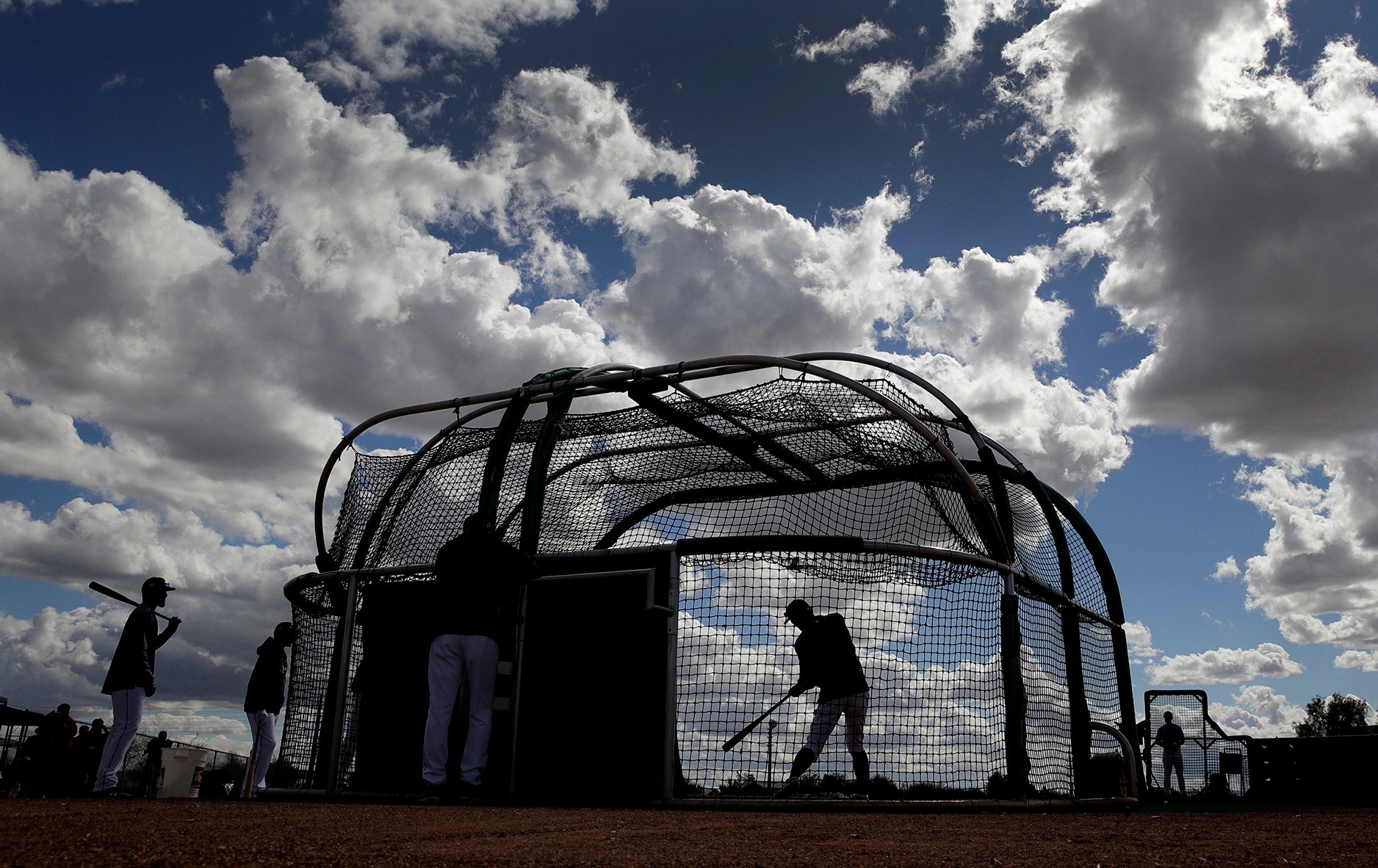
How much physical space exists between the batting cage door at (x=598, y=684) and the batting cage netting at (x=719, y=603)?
16 mm

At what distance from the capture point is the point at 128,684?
23.0 feet

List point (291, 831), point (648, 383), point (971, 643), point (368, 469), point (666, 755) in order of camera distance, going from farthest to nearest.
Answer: point (368, 469), point (648, 383), point (971, 643), point (666, 755), point (291, 831)

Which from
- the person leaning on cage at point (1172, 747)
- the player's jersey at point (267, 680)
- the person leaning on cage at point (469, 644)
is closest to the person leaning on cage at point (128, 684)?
the player's jersey at point (267, 680)

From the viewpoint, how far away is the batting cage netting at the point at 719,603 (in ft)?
21.4

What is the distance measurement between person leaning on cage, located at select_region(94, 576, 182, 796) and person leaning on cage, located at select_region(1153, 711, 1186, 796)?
11.8m

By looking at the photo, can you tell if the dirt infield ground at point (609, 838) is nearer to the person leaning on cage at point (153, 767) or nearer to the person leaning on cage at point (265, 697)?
the person leaning on cage at point (265, 697)

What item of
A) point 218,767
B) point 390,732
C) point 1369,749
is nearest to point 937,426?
point 390,732

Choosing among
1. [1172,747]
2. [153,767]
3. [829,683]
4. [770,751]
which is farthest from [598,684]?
[153,767]

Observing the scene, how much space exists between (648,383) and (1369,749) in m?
10.3

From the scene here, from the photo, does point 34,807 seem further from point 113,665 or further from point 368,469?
point 368,469

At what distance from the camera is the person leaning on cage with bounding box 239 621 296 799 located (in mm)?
8398

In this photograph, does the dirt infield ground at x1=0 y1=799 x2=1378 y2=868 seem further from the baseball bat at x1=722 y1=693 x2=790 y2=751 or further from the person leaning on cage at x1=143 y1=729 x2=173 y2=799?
the person leaning on cage at x1=143 y1=729 x2=173 y2=799

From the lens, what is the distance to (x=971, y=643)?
702 centimetres

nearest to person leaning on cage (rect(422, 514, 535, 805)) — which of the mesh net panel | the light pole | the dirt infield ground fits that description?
the dirt infield ground
